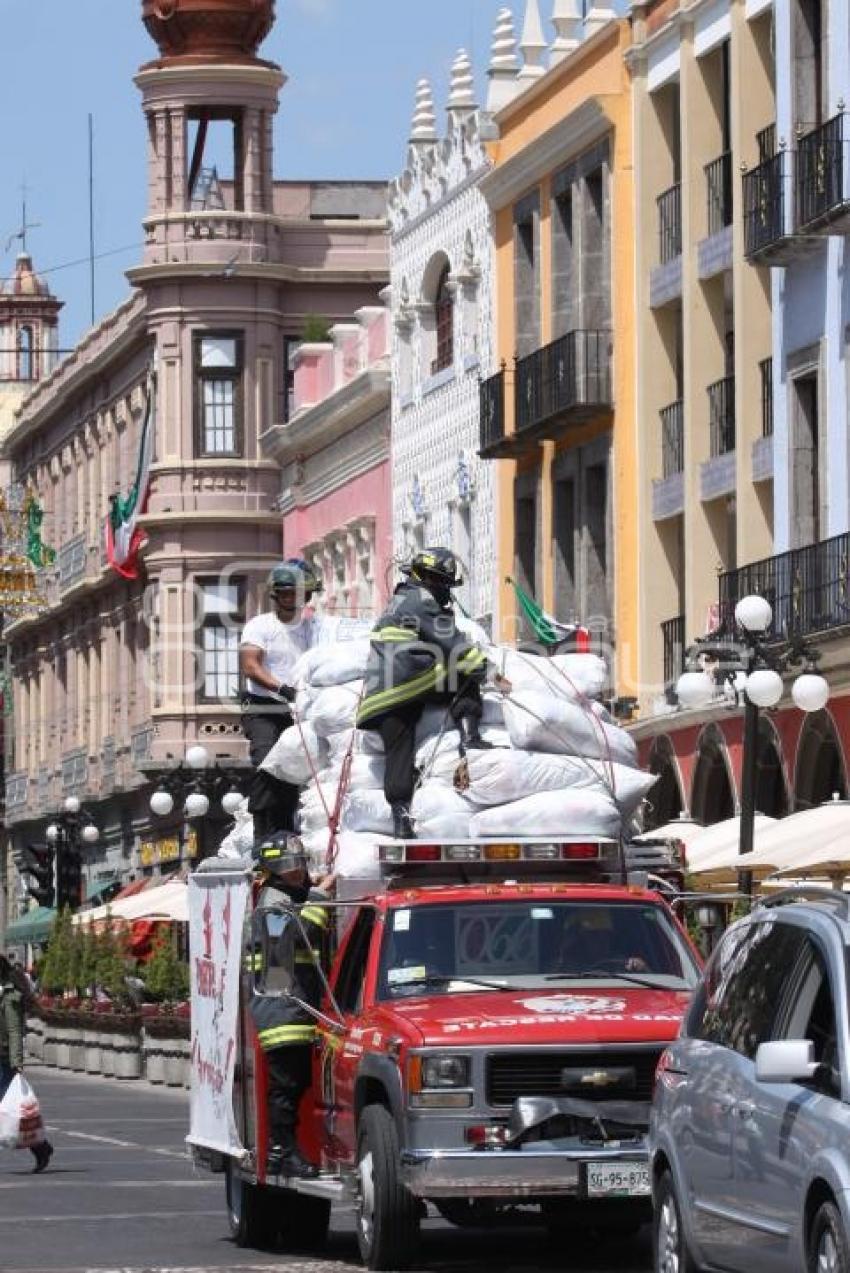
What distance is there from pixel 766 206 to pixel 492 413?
10676 millimetres

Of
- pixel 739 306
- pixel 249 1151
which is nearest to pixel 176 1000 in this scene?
pixel 739 306

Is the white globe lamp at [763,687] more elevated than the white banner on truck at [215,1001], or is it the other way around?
the white globe lamp at [763,687]

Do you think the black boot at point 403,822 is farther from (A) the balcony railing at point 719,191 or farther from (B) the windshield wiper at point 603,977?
(A) the balcony railing at point 719,191

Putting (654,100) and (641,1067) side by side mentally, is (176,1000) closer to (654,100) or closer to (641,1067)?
(654,100)

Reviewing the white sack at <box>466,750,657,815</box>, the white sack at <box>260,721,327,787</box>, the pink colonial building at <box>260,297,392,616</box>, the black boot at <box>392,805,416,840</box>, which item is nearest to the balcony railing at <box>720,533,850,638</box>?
the white sack at <box>260,721,327,787</box>

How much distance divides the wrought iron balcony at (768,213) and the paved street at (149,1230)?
12.4 metres

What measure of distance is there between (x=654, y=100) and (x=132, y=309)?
28126 mm

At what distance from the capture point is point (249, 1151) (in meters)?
18.8

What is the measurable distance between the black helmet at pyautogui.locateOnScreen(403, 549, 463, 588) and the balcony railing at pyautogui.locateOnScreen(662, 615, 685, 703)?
80.2ft

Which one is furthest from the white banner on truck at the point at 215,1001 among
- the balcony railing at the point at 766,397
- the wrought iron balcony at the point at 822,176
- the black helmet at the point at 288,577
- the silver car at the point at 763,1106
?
the balcony railing at the point at 766,397

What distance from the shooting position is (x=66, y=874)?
221 feet

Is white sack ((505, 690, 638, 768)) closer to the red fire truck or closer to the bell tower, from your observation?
the red fire truck

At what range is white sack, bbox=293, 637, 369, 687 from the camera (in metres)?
19.6

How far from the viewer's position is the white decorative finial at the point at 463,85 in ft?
178
